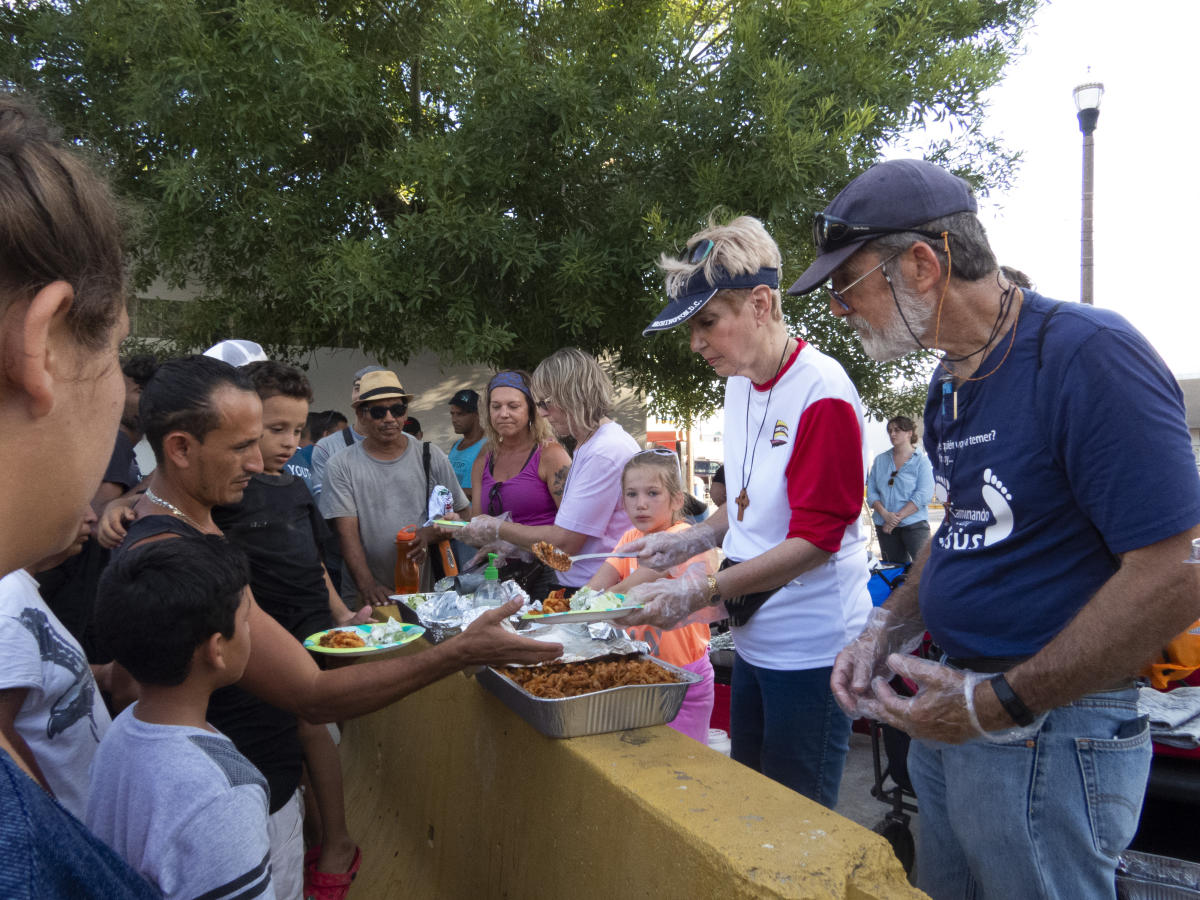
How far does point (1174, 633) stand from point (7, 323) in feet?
6.04

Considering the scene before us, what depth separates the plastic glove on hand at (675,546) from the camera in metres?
3.20

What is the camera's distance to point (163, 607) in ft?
5.91

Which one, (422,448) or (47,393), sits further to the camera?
(422,448)

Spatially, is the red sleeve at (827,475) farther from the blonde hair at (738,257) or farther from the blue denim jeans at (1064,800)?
the blue denim jeans at (1064,800)

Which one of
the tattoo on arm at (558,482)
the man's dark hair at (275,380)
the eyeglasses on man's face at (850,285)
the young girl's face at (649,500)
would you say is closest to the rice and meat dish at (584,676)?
the young girl's face at (649,500)

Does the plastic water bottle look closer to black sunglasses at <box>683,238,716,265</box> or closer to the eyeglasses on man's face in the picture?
black sunglasses at <box>683,238,716,265</box>

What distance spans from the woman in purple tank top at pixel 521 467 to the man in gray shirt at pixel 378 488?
0.46m

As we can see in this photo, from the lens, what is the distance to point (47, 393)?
730 mm

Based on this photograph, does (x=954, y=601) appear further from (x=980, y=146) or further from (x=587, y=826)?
(x=980, y=146)

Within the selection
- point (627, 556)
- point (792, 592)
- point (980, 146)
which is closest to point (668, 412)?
point (980, 146)

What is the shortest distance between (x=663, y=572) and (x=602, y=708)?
1.14 metres

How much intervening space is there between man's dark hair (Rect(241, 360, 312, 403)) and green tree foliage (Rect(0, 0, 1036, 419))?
318 centimetres

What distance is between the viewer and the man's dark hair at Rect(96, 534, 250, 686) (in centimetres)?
179

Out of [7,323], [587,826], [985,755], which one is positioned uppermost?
[7,323]
